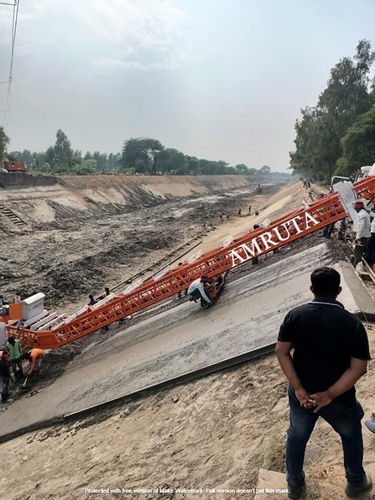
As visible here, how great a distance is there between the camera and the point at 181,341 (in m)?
8.15

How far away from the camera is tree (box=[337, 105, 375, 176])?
3103 cm

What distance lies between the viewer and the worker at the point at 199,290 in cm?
945

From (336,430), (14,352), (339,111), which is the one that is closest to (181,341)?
(14,352)

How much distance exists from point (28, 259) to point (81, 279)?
4.99 m

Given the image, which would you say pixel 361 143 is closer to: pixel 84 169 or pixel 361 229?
pixel 361 229

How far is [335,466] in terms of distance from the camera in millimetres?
3559

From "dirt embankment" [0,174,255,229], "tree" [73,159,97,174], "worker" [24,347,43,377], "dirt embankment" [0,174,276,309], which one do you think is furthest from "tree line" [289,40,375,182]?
"tree" [73,159,97,174]

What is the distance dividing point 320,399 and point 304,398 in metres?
0.12

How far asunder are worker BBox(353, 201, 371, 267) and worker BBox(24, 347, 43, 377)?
8.31 metres

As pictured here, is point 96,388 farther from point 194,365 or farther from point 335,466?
point 335,466

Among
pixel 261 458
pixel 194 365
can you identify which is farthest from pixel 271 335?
pixel 261 458

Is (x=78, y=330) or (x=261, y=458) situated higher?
(x=78, y=330)

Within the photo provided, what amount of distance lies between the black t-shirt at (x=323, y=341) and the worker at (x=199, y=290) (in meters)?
6.52

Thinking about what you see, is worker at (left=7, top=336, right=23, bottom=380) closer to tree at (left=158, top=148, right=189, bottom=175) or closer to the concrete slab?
the concrete slab
